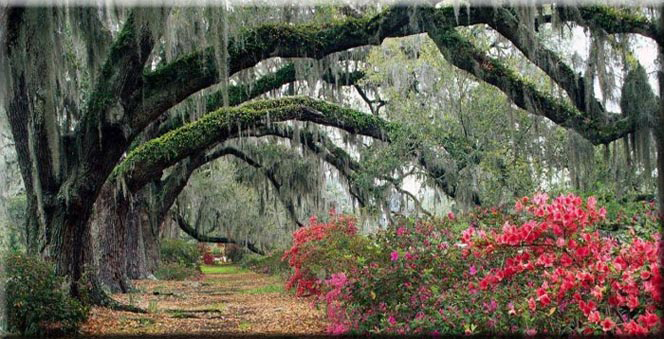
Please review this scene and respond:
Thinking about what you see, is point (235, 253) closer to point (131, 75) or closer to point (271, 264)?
point (271, 264)

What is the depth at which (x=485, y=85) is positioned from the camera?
33.1ft

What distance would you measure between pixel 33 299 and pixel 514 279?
4.52 m

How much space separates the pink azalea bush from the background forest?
0.07ft

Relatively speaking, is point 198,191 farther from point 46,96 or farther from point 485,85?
point 46,96

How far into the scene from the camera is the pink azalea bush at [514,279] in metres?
3.12

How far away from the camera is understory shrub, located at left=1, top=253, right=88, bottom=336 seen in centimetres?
581

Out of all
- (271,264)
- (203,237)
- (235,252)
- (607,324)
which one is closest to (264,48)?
(607,324)

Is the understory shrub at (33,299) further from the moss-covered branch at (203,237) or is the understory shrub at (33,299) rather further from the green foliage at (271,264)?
the moss-covered branch at (203,237)

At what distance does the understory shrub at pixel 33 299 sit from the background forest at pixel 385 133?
0.03 meters

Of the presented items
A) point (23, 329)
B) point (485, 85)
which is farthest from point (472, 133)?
point (23, 329)

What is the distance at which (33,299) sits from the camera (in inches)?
232

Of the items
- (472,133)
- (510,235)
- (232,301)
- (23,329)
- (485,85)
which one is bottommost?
(232,301)

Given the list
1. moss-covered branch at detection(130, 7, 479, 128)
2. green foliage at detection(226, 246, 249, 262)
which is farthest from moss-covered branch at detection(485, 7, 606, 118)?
green foliage at detection(226, 246, 249, 262)

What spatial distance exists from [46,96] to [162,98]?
122cm
